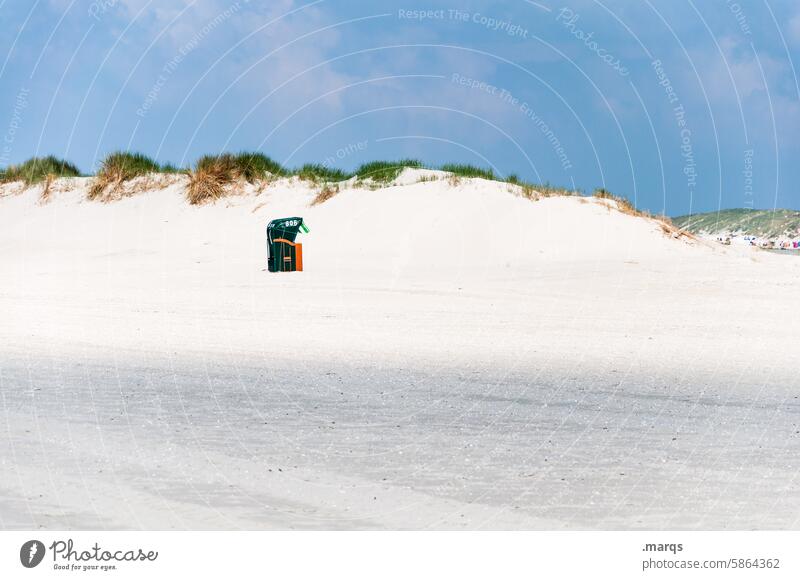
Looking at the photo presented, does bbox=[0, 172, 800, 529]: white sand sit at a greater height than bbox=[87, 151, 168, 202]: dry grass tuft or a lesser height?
lesser

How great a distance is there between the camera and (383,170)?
82.5ft

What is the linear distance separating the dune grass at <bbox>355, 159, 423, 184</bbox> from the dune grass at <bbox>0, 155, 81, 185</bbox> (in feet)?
37.1

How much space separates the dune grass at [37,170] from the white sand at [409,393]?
47.0 ft

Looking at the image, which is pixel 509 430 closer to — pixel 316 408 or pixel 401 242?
pixel 316 408

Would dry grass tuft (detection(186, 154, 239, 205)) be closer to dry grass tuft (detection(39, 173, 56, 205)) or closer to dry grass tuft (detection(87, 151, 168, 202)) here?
dry grass tuft (detection(87, 151, 168, 202))

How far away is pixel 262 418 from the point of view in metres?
6.27

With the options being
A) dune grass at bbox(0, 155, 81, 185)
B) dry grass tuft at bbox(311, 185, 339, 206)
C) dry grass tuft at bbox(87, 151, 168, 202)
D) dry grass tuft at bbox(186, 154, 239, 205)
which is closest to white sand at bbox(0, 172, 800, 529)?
dry grass tuft at bbox(311, 185, 339, 206)

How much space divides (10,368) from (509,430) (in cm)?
450

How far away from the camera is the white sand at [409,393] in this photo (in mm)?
4543

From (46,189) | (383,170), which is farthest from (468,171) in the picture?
(46,189)

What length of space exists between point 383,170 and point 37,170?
13.1 meters

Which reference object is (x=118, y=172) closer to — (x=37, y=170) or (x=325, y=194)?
(x=37, y=170)

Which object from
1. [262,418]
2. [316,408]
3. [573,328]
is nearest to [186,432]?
[262,418]

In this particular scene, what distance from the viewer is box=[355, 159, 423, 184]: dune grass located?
81.4 feet
